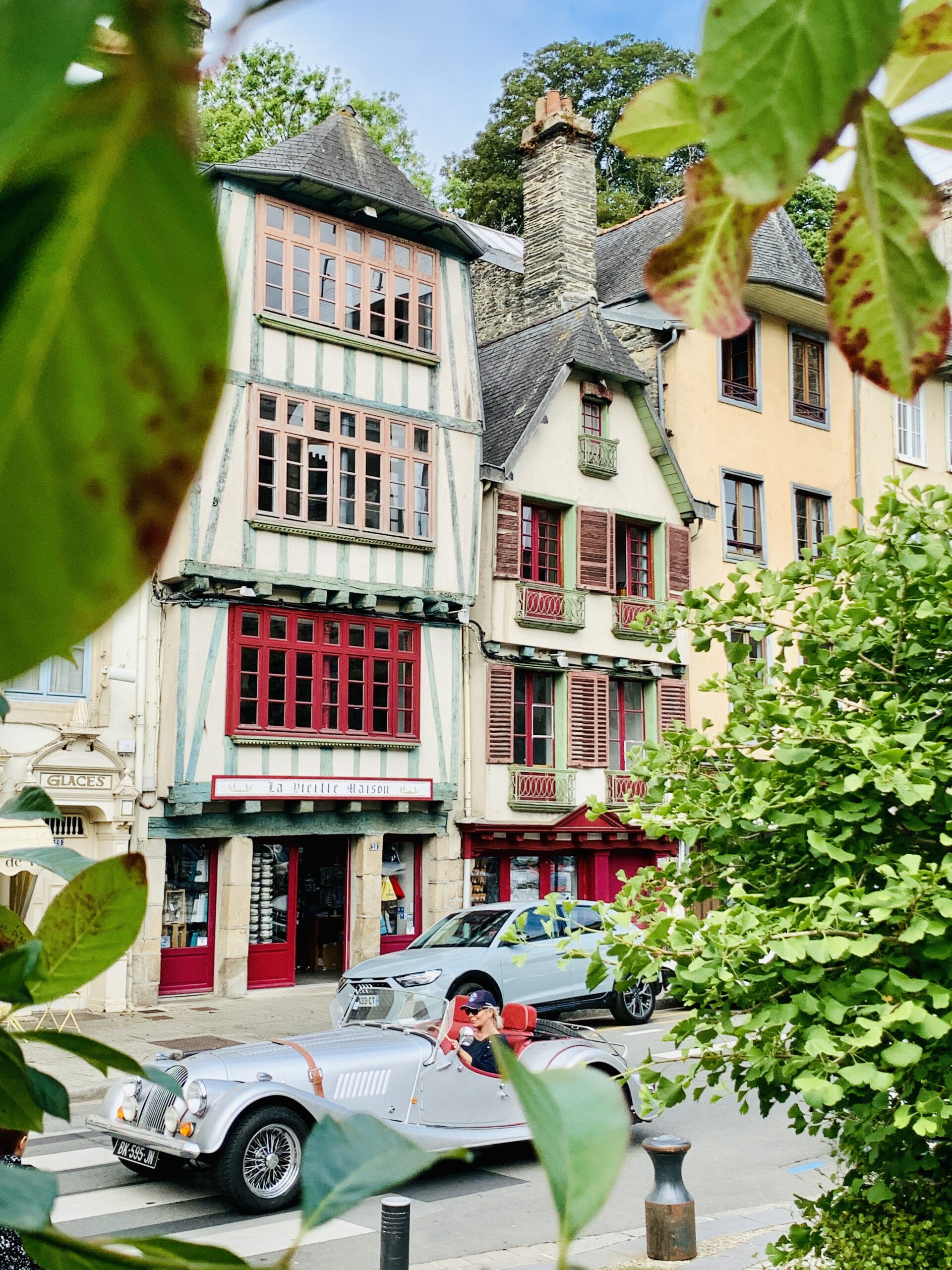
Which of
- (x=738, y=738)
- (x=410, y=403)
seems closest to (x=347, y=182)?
(x=410, y=403)

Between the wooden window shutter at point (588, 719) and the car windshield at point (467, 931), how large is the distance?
5802 millimetres

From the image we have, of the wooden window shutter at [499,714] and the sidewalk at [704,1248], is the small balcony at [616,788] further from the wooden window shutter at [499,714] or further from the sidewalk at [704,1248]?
the sidewalk at [704,1248]

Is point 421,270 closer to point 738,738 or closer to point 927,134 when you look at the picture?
point 738,738

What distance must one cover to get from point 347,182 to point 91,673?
313 inches

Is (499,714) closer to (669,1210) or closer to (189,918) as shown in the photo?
(189,918)

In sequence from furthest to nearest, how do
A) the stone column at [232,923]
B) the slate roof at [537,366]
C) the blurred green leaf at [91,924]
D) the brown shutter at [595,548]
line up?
the brown shutter at [595,548], the slate roof at [537,366], the stone column at [232,923], the blurred green leaf at [91,924]

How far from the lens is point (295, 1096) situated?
30.1 feet

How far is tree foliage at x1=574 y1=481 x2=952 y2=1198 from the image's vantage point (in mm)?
4320

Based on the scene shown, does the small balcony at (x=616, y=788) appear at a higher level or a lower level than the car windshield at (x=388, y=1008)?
higher

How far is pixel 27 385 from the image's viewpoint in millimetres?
240

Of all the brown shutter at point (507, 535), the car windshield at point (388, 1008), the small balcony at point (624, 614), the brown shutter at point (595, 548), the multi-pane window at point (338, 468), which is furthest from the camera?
the small balcony at point (624, 614)

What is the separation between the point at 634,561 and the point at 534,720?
3.62 m

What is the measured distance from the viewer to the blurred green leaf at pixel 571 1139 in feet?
1.21

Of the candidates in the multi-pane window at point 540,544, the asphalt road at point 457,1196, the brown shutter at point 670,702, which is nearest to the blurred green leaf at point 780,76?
the asphalt road at point 457,1196
